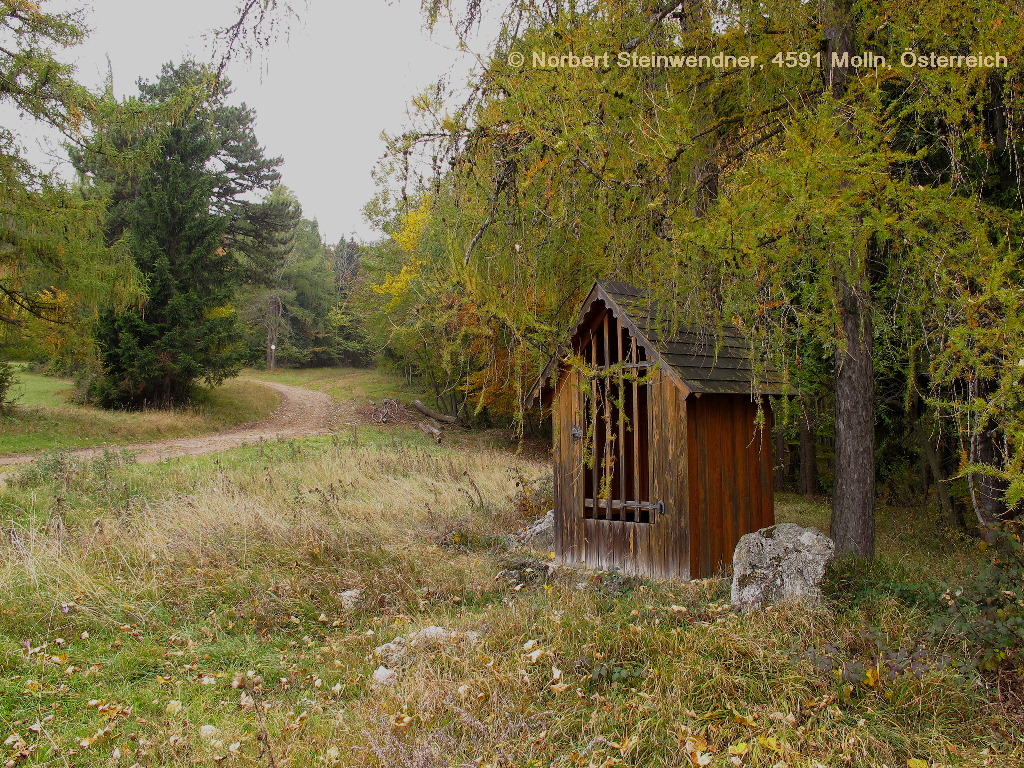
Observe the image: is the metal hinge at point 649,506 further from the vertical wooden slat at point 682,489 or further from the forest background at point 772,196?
the forest background at point 772,196

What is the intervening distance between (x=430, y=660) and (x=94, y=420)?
18.6 meters

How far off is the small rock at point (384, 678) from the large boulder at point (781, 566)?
2695 millimetres

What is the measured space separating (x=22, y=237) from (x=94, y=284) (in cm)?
159

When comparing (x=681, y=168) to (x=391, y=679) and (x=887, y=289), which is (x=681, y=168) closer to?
(x=887, y=289)

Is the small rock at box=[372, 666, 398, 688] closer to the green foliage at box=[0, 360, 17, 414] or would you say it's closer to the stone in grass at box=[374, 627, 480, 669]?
the stone in grass at box=[374, 627, 480, 669]

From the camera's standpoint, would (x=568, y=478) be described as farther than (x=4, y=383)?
No

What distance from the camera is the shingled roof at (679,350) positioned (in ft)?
20.7

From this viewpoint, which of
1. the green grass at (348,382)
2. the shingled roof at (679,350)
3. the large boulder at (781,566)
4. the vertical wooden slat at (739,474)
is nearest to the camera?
the large boulder at (781,566)

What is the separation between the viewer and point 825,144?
11.9 feet

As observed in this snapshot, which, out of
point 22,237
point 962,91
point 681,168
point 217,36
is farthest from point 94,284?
point 962,91

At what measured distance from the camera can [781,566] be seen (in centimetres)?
513

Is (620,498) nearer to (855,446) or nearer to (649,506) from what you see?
(649,506)

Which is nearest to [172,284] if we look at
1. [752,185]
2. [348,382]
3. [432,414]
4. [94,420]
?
[94,420]

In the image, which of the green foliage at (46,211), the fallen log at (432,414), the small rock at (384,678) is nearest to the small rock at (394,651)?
the small rock at (384,678)
